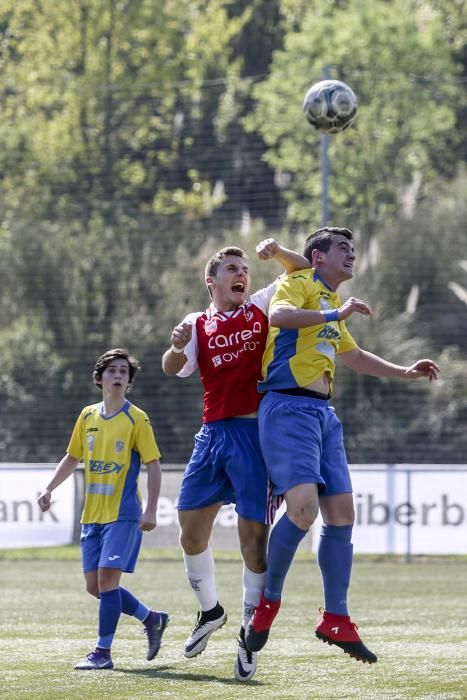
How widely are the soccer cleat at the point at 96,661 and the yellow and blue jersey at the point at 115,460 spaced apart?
0.76 metres

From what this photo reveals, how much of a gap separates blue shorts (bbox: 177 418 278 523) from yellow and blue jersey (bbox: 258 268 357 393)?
0.96ft

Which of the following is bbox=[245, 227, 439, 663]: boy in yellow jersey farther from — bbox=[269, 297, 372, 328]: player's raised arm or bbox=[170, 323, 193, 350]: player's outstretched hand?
bbox=[170, 323, 193, 350]: player's outstretched hand

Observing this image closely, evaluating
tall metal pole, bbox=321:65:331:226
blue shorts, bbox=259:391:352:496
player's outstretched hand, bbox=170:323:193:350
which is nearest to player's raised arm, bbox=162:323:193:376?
player's outstretched hand, bbox=170:323:193:350

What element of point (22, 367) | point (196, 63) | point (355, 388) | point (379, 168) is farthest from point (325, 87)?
point (196, 63)

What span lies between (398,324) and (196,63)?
15111mm

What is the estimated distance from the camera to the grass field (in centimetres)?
680

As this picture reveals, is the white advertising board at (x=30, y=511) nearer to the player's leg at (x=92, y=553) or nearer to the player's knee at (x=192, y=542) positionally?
the player's leg at (x=92, y=553)

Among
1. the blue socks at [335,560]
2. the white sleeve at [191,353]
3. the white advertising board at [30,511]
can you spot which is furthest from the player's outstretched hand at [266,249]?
the white advertising board at [30,511]

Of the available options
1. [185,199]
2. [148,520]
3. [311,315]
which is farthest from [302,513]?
[185,199]

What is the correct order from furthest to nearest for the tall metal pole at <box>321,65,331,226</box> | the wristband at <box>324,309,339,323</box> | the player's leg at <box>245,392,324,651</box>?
the tall metal pole at <box>321,65,331,226</box>
the player's leg at <box>245,392,324,651</box>
the wristband at <box>324,309,339,323</box>

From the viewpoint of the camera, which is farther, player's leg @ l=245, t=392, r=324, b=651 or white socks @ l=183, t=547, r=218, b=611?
white socks @ l=183, t=547, r=218, b=611

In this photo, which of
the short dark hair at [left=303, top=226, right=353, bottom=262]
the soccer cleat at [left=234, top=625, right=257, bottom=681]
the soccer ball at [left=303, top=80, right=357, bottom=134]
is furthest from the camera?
the soccer ball at [left=303, top=80, right=357, bottom=134]

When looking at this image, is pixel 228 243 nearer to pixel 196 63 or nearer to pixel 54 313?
pixel 54 313

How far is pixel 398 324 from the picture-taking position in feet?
92.5
